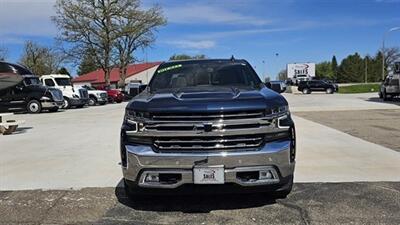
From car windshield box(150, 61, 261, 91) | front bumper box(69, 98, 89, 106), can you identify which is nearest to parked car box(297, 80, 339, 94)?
front bumper box(69, 98, 89, 106)

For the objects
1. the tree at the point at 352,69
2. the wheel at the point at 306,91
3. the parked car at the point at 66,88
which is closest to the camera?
the parked car at the point at 66,88

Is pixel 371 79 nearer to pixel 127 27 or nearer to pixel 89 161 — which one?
pixel 127 27

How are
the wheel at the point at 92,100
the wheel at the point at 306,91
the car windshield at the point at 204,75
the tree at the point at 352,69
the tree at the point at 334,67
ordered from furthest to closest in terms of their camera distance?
the tree at the point at 334,67 → the tree at the point at 352,69 → the wheel at the point at 306,91 → the wheel at the point at 92,100 → the car windshield at the point at 204,75

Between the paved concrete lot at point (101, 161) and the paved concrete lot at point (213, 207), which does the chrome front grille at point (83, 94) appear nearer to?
the paved concrete lot at point (101, 161)

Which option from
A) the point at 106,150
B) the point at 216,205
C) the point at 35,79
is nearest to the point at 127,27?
the point at 35,79

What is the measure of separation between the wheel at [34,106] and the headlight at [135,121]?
23.8 metres

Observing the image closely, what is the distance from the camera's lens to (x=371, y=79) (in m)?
121

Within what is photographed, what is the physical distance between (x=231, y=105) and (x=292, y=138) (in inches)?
31.0

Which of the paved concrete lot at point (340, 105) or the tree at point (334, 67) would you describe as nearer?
the paved concrete lot at point (340, 105)

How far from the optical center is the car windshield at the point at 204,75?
674 centimetres

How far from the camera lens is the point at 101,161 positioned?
29.4 ft

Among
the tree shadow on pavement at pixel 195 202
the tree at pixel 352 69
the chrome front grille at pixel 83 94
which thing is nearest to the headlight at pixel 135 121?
the tree shadow on pavement at pixel 195 202

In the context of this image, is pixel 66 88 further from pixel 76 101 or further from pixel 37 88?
pixel 37 88

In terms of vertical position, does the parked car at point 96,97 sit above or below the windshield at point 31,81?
below
